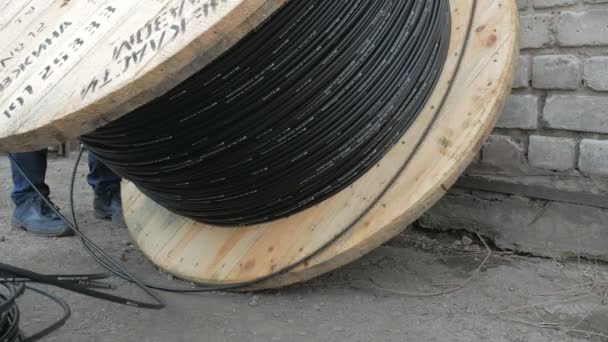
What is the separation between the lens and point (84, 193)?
3867 millimetres

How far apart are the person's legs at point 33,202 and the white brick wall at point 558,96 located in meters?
2.10

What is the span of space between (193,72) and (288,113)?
1.71ft

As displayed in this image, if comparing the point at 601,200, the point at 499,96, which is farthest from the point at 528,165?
the point at 499,96

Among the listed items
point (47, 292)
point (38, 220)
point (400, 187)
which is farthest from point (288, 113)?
point (38, 220)

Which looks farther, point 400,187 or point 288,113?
point 400,187

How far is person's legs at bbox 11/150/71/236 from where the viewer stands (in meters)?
2.93

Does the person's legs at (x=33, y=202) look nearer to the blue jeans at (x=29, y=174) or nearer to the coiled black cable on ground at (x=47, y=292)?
the blue jeans at (x=29, y=174)

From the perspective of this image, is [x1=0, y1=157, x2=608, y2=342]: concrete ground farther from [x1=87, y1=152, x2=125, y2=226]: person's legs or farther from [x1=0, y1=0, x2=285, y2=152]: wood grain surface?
[x1=0, y1=0, x2=285, y2=152]: wood grain surface

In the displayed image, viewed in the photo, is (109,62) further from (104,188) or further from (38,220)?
(104,188)

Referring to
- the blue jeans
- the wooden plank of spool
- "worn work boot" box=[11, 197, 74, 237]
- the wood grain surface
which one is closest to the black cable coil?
the wooden plank of spool

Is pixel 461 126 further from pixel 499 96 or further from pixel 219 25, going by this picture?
pixel 219 25

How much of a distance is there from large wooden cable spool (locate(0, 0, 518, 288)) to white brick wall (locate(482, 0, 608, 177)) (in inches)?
9.7

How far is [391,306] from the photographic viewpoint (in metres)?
1.99

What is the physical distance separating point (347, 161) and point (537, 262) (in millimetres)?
957
